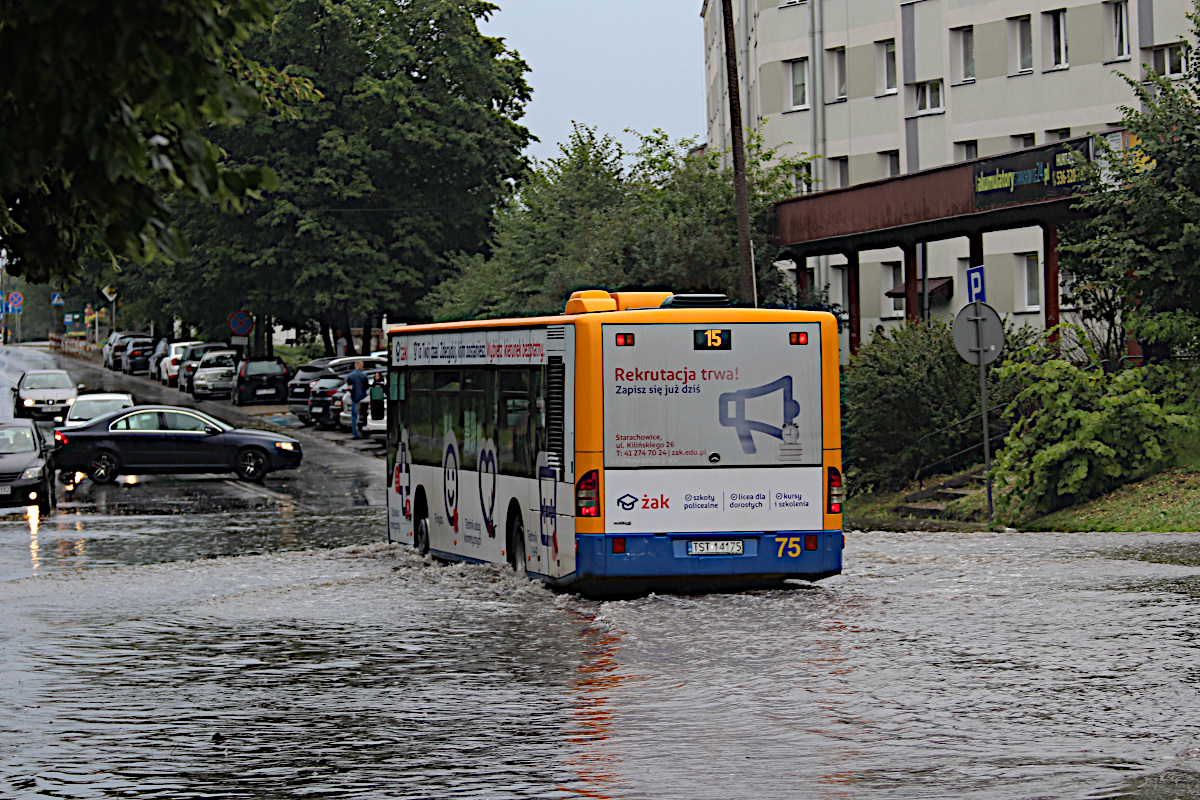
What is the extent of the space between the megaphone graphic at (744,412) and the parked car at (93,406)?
27385 millimetres

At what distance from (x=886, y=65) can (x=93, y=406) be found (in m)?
26.9

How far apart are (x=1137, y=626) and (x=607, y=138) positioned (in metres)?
36.2

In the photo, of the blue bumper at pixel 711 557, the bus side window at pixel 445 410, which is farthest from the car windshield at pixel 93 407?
the blue bumper at pixel 711 557

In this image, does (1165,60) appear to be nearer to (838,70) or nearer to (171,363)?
(838,70)

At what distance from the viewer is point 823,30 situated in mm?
54156

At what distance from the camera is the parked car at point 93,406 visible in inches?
1564

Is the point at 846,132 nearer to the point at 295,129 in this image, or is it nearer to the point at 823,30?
the point at 823,30

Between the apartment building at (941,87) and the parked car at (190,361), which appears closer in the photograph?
the apartment building at (941,87)

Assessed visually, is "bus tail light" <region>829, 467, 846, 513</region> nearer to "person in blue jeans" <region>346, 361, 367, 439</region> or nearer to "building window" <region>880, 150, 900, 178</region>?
"person in blue jeans" <region>346, 361, 367, 439</region>

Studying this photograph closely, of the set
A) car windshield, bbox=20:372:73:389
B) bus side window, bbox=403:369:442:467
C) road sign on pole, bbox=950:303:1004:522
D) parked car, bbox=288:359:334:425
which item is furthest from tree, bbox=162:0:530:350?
bus side window, bbox=403:369:442:467

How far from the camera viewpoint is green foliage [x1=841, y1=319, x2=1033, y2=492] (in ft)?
94.2

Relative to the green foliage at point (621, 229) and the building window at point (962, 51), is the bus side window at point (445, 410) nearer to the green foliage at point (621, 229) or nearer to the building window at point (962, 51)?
the green foliage at point (621, 229)

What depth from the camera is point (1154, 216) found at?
953 inches

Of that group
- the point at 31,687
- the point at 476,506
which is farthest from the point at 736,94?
the point at 31,687
